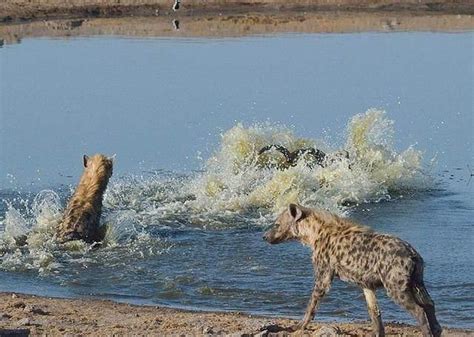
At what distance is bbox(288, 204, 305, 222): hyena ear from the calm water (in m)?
1.11

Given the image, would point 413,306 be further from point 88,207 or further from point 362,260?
point 88,207

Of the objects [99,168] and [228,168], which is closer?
[99,168]

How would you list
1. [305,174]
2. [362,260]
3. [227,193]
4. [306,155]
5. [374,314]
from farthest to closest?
[306,155], [305,174], [227,193], [374,314], [362,260]

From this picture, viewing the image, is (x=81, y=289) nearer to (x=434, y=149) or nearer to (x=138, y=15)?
(x=434, y=149)

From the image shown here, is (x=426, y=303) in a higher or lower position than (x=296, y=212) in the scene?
lower

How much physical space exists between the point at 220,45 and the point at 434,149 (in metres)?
15.0

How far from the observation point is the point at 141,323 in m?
9.15

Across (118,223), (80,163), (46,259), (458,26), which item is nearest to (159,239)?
(118,223)

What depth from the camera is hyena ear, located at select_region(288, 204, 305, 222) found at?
9300 millimetres

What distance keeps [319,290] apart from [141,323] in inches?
54.0

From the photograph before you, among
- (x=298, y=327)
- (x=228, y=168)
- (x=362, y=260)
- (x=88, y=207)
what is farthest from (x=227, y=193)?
(x=362, y=260)

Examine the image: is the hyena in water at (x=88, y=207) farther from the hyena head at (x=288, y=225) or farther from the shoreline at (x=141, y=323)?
the hyena head at (x=288, y=225)

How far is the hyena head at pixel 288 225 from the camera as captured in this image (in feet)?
30.6

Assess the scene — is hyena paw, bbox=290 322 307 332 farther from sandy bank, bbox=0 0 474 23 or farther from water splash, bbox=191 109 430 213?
sandy bank, bbox=0 0 474 23
